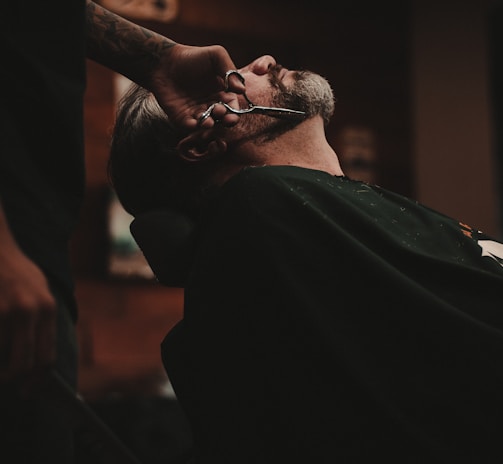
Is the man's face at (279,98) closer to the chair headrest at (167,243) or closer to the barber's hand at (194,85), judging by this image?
the barber's hand at (194,85)

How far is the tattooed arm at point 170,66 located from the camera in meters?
1.34

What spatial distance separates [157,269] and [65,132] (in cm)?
48

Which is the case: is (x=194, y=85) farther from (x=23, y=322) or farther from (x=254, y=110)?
(x=23, y=322)

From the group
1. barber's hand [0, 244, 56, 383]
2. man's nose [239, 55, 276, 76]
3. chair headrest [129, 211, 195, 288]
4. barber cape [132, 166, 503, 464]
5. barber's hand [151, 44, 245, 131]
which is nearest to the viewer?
barber's hand [0, 244, 56, 383]

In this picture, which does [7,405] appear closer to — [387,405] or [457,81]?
[387,405]

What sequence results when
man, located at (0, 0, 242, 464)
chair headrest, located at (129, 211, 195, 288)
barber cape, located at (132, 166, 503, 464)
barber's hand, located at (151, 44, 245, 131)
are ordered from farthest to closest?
barber's hand, located at (151, 44, 245, 131) < chair headrest, located at (129, 211, 195, 288) < barber cape, located at (132, 166, 503, 464) < man, located at (0, 0, 242, 464)

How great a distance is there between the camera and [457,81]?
387 centimetres

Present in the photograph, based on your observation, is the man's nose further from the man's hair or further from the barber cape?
the barber cape

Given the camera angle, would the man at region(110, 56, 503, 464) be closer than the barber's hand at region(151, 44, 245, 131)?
Yes

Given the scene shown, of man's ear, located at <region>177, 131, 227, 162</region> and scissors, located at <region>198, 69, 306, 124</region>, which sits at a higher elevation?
scissors, located at <region>198, 69, 306, 124</region>

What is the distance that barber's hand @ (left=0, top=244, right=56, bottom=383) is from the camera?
61 centimetres

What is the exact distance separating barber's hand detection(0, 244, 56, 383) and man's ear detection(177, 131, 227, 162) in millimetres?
825

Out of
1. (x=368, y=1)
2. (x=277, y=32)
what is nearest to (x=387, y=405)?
(x=277, y=32)

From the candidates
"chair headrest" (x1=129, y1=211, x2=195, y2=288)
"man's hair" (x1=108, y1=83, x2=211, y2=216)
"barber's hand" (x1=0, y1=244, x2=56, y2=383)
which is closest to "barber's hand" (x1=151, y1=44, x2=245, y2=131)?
"man's hair" (x1=108, y1=83, x2=211, y2=216)
